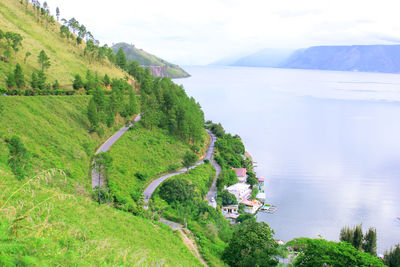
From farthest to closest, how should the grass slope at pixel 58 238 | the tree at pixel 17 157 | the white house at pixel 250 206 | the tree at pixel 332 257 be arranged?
the white house at pixel 250 206 → the tree at pixel 17 157 → the tree at pixel 332 257 → the grass slope at pixel 58 238

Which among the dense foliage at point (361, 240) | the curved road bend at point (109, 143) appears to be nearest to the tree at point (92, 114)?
the curved road bend at point (109, 143)

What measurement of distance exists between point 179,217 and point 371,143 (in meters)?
57.9

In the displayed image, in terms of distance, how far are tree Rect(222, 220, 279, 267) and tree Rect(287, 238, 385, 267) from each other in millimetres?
1639

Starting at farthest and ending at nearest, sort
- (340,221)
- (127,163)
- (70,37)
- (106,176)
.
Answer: (70,37) < (340,221) < (127,163) < (106,176)

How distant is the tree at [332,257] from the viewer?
15.3 m

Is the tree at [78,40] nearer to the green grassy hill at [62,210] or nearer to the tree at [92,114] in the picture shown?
the green grassy hill at [62,210]

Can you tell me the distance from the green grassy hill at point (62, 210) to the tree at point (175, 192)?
628cm

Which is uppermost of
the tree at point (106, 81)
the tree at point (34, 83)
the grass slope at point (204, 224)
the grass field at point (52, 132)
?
the tree at point (106, 81)

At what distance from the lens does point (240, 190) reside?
36.5m

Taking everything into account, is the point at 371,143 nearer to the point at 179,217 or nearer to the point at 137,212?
the point at 179,217

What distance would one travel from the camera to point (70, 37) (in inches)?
2456

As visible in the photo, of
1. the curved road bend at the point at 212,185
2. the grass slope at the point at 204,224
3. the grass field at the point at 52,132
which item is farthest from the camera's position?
the curved road bend at the point at 212,185

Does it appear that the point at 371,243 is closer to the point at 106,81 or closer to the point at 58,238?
the point at 58,238

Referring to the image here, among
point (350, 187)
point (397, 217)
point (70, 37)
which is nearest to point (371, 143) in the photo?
point (350, 187)
